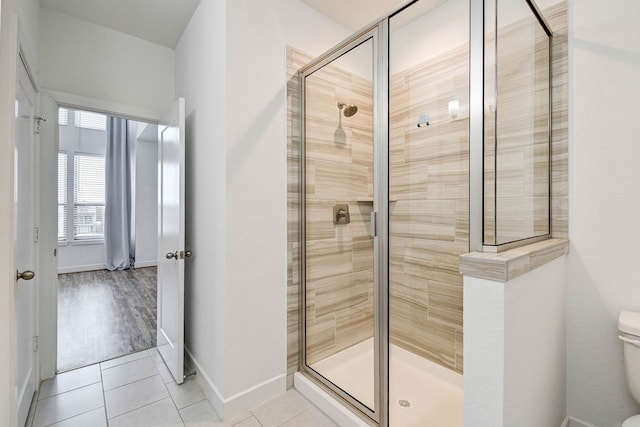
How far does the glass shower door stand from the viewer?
1.94 m

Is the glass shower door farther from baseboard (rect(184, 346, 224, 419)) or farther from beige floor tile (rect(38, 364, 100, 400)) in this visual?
beige floor tile (rect(38, 364, 100, 400))

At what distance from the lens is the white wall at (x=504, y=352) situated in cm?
96

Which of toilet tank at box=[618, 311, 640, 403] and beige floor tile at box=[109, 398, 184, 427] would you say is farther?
beige floor tile at box=[109, 398, 184, 427]

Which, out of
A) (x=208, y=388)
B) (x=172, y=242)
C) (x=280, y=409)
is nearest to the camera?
(x=280, y=409)

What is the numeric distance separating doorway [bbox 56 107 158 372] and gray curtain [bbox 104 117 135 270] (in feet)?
0.06

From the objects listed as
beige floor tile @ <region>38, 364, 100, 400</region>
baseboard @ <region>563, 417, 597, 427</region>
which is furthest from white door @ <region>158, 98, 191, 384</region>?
baseboard @ <region>563, 417, 597, 427</region>

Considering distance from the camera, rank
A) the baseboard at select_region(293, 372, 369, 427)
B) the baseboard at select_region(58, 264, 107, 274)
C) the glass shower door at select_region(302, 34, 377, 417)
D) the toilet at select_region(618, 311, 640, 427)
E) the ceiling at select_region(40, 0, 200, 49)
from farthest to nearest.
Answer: the baseboard at select_region(58, 264, 107, 274), the ceiling at select_region(40, 0, 200, 49), the glass shower door at select_region(302, 34, 377, 417), the baseboard at select_region(293, 372, 369, 427), the toilet at select_region(618, 311, 640, 427)

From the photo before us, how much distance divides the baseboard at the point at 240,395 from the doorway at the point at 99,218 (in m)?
2.32

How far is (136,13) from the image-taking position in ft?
7.30

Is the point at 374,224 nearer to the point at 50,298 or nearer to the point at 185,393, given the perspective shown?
the point at 185,393

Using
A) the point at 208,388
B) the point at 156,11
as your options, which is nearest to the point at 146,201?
the point at 156,11

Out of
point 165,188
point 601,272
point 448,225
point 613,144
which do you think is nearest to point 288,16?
point 165,188

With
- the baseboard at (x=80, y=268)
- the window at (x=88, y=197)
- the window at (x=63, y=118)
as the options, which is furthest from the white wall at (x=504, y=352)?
the window at (x=63, y=118)

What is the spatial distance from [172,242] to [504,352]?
2.23 metres
